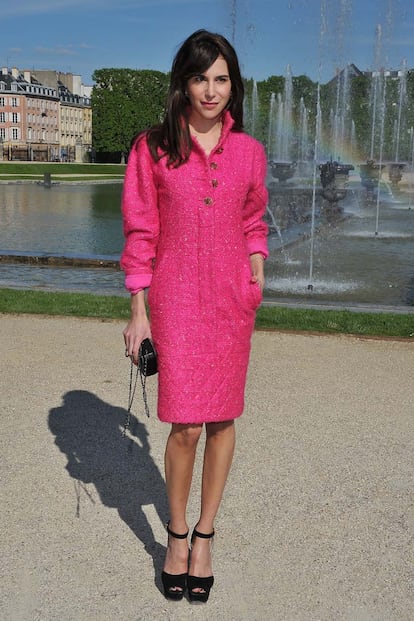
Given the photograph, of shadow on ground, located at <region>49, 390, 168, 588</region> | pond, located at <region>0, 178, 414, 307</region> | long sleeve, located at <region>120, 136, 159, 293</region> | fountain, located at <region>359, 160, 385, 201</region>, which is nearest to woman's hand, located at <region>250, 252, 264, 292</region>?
long sleeve, located at <region>120, 136, 159, 293</region>

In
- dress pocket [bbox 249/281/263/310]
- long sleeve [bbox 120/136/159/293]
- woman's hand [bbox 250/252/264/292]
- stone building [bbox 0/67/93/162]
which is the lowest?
dress pocket [bbox 249/281/263/310]

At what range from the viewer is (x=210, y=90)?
9.32 ft

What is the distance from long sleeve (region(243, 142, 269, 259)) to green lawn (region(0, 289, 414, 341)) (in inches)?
172

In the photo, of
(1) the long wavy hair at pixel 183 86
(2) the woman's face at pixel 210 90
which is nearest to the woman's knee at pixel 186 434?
(1) the long wavy hair at pixel 183 86

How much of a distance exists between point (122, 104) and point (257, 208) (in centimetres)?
8215

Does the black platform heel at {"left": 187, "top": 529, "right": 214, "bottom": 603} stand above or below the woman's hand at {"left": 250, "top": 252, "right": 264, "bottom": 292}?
below

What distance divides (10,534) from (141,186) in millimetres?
1554

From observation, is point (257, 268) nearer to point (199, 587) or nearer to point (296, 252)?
point (199, 587)

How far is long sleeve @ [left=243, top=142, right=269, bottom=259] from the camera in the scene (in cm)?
303

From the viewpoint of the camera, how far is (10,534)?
137 inches

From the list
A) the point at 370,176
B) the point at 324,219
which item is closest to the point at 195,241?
the point at 324,219

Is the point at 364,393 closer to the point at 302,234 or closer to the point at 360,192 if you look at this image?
the point at 302,234

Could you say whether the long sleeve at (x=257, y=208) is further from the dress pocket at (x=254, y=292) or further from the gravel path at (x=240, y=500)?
the gravel path at (x=240, y=500)

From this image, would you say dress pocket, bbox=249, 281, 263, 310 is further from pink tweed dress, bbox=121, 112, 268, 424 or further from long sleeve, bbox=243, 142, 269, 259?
long sleeve, bbox=243, 142, 269, 259
